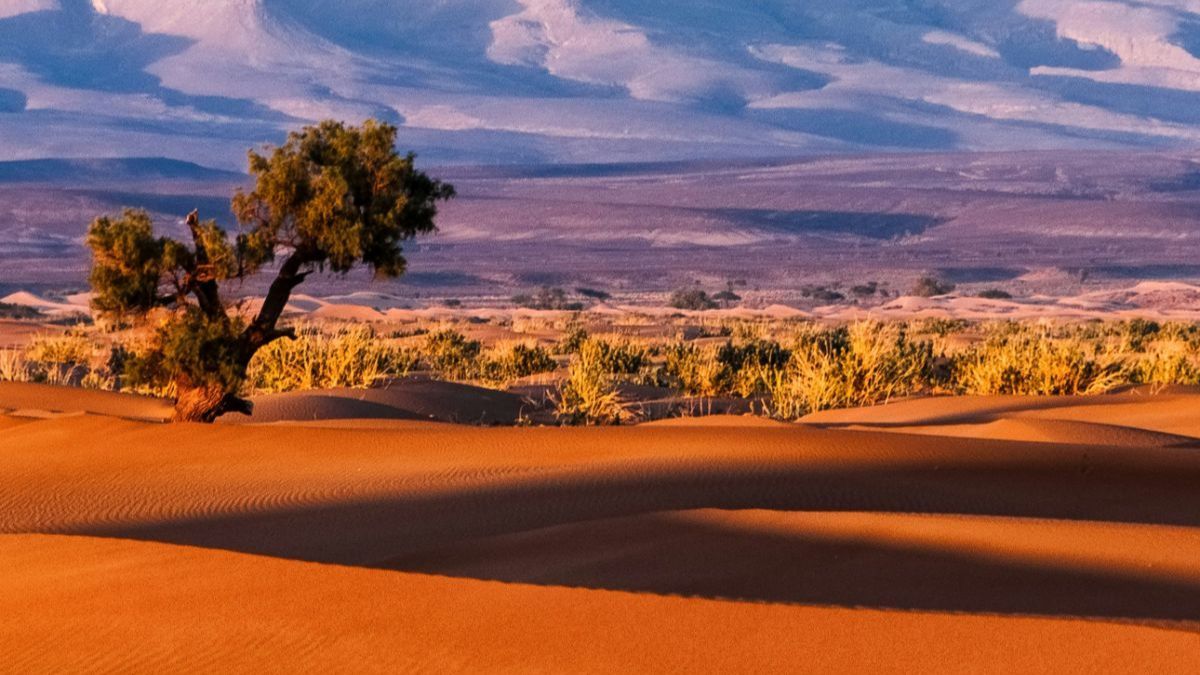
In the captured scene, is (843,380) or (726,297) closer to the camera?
(843,380)

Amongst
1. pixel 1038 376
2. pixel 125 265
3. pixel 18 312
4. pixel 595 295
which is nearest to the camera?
pixel 125 265

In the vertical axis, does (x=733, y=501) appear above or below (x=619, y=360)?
above

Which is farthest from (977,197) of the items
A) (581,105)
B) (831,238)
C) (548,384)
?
(548,384)

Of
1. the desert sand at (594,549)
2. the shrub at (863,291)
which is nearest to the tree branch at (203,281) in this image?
the desert sand at (594,549)

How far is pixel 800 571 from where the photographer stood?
6.09 meters

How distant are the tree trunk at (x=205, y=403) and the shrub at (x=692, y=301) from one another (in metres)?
41.5

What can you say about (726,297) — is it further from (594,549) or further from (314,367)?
(594,549)

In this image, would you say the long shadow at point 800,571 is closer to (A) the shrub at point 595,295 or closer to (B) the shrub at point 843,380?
(B) the shrub at point 843,380

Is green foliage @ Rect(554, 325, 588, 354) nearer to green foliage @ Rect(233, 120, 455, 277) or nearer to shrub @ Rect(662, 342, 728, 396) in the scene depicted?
shrub @ Rect(662, 342, 728, 396)

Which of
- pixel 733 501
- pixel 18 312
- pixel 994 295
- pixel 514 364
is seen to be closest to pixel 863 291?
pixel 994 295

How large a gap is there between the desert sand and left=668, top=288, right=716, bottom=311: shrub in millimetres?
43843

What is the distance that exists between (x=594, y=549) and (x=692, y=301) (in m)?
50.3

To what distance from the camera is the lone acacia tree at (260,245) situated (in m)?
12.1

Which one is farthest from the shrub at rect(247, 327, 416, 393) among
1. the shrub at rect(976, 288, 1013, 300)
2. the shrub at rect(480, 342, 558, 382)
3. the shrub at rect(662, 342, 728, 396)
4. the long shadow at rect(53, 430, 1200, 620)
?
the shrub at rect(976, 288, 1013, 300)
